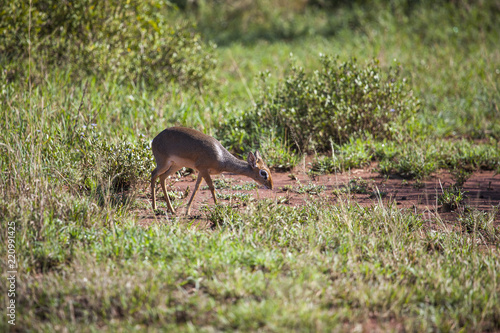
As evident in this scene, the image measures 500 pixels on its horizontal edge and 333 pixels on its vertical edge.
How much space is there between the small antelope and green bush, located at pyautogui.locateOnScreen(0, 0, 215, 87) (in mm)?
3288

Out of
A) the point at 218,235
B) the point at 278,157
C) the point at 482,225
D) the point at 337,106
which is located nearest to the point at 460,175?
the point at 482,225

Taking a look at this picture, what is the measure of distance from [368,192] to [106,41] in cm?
504

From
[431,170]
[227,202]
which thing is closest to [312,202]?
[227,202]

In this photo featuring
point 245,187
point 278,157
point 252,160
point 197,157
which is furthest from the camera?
point 278,157

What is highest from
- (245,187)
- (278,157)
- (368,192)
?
(278,157)

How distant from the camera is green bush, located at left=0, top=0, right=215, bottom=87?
7266 millimetres

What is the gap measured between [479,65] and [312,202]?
7109 mm

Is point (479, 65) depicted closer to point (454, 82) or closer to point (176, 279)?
point (454, 82)

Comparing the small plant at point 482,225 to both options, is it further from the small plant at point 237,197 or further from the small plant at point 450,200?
the small plant at point 237,197

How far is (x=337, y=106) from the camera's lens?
6.54m

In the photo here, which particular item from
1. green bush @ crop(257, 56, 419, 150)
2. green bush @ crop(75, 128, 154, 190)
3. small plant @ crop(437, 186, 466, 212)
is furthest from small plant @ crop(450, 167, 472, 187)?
green bush @ crop(75, 128, 154, 190)

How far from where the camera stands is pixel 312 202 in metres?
4.66

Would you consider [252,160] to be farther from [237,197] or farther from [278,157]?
[278,157]

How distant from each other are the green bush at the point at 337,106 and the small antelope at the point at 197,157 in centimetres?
188
